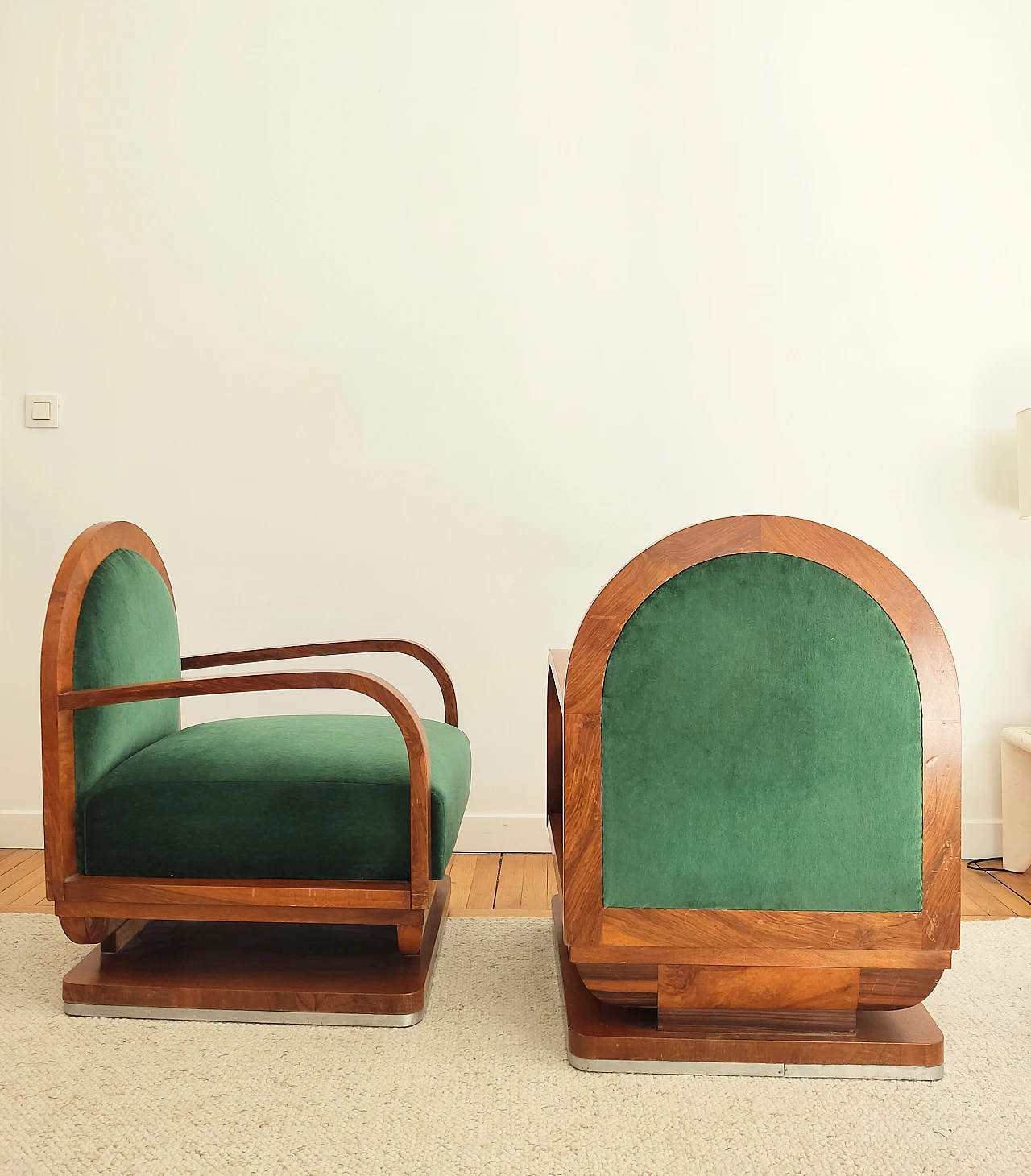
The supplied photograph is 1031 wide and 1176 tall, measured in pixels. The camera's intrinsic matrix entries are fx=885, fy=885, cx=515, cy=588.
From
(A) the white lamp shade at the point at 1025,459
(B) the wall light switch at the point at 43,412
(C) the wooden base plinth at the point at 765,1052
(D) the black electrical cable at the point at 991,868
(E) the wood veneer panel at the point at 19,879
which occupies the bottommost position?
(D) the black electrical cable at the point at 991,868

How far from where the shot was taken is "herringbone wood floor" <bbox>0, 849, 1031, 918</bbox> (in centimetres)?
210

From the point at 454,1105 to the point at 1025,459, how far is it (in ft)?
6.80

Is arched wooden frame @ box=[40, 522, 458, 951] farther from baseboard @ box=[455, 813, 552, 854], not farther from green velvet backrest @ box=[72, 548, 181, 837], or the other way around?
baseboard @ box=[455, 813, 552, 854]

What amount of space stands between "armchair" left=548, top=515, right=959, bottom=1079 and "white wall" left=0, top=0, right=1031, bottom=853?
1.31m

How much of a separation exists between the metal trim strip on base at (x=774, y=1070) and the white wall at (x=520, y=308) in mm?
1280

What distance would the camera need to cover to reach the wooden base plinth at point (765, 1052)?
1306 mm

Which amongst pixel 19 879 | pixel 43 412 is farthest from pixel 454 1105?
pixel 43 412

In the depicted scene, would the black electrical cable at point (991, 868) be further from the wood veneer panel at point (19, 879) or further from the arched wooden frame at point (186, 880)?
the wood veneer panel at point (19, 879)

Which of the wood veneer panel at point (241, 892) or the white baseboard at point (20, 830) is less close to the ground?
the wood veneer panel at point (241, 892)

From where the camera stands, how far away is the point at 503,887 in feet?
7.46

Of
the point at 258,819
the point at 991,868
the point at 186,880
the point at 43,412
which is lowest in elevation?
the point at 991,868

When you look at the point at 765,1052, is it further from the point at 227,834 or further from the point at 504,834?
the point at 504,834

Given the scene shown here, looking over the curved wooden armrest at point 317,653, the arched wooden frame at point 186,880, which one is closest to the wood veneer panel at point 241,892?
the arched wooden frame at point 186,880

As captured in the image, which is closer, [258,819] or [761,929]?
[761,929]
